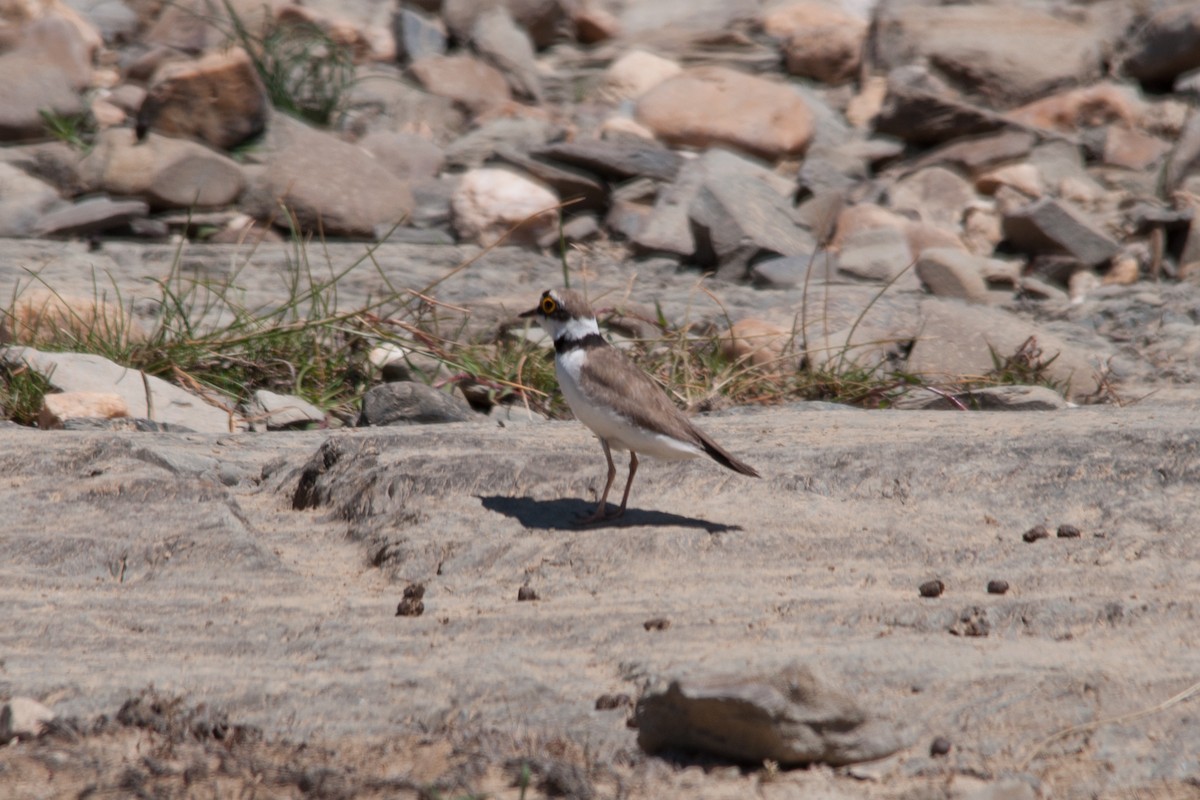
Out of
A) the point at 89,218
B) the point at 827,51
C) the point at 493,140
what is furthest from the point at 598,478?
the point at 827,51

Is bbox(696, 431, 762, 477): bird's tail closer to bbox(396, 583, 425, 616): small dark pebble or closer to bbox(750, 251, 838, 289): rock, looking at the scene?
bbox(396, 583, 425, 616): small dark pebble


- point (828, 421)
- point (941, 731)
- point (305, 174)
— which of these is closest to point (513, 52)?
point (305, 174)

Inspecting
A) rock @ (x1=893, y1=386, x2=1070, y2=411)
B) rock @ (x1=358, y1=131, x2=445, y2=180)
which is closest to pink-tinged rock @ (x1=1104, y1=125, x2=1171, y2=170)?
rock @ (x1=358, y1=131, x2=445, y2=180)

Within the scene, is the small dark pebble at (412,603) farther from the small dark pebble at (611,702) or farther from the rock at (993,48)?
the rock at (993,48)

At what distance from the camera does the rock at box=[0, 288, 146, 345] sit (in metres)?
6.86

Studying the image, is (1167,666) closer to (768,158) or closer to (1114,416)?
(1114,416)

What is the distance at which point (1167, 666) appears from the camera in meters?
3.59

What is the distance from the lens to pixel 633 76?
13.9 metres

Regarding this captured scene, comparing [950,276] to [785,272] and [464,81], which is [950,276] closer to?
[785,272]

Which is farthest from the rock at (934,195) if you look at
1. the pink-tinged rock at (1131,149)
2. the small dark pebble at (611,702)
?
the small dark pebble at (611,702)

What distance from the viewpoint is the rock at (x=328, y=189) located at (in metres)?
9.85

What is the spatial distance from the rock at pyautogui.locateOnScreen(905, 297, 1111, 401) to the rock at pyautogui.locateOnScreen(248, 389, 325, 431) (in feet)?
10.5

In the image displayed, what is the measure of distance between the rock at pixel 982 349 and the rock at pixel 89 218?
5.51 meters

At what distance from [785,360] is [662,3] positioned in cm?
1020
